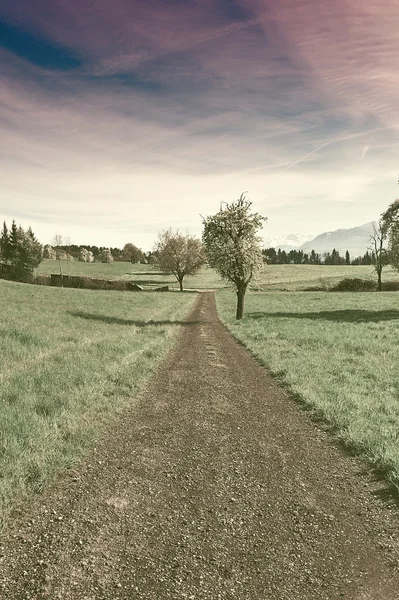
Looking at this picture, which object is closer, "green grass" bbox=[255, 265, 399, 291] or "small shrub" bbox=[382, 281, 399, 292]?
"small shrub" bbox=[382, 281, 399, 292]

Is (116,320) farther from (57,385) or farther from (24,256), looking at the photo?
(24,256)

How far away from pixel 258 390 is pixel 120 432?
5.33 metres

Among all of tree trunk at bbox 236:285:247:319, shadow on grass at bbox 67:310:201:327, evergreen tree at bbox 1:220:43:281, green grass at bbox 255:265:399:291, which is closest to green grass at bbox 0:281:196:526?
shadow on grass at bbox 67:310:201:327

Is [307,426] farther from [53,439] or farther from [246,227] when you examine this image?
[246,227]

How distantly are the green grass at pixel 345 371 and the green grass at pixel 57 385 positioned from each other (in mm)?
5674

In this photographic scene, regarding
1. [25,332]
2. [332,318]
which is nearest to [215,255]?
[332,318]

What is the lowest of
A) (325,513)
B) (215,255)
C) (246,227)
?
(325,513)

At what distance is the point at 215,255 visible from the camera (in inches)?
1266

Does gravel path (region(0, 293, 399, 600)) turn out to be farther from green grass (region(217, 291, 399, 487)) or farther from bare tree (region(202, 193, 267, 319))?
bare tree (region(202, 193, 267, 319))

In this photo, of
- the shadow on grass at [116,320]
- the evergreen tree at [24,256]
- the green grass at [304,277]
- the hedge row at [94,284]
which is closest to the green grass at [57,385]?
the shadow on grass at [116,320]

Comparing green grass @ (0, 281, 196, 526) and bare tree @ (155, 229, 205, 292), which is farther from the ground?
bare tree @ (155, 229, 205, 292)

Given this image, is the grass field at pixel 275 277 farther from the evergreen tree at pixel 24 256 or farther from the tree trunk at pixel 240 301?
the tree trunk at pixel 240 301

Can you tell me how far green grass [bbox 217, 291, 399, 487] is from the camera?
8109mm

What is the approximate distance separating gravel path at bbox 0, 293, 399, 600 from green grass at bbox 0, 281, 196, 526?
0.60 metres
